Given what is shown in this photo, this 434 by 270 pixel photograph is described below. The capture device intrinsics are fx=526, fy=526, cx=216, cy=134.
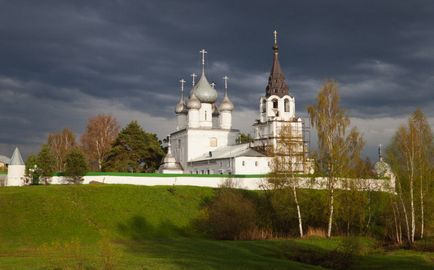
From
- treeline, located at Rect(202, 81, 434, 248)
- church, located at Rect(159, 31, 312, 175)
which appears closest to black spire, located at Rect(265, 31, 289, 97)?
church, located at Rect(159, 31, 312, 175)

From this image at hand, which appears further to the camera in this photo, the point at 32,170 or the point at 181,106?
the point at 181,106

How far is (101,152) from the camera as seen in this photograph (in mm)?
67062

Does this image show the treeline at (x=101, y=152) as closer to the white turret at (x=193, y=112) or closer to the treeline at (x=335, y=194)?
the white turret at (x=193, y=112)

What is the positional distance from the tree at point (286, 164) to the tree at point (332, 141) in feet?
5.90

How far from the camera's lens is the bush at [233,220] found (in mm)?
31766

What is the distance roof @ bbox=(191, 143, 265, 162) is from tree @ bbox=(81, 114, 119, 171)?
12767mm

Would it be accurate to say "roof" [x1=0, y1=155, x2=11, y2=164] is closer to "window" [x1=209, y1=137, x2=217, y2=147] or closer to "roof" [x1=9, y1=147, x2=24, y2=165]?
"window" [x1=209, y1=137, x2=217, y2=147]

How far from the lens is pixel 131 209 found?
35.4 meters

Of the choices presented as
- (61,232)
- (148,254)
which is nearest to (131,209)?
(61,232)

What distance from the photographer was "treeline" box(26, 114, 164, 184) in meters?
44.1

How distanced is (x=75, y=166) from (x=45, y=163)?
265 centimetres

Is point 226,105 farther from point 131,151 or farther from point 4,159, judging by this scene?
point 4,159

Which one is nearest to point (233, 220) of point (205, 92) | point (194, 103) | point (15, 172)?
point (15, 172)

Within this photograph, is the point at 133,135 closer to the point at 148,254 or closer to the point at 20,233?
the point at 20,233
